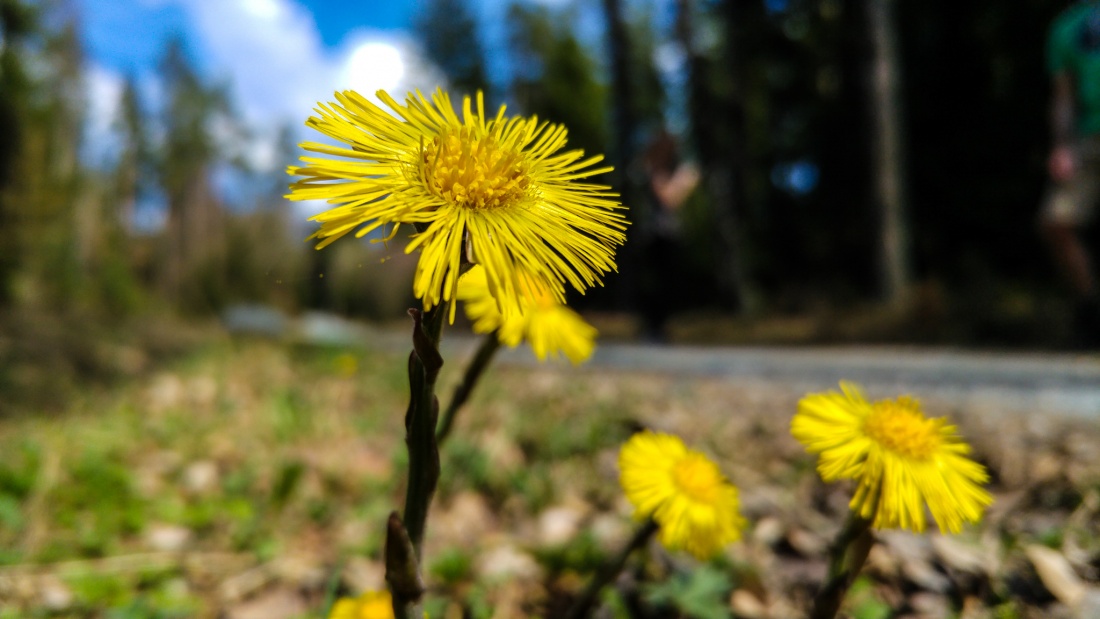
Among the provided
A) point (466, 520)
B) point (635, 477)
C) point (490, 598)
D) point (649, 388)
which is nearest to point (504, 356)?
point (649, 388)

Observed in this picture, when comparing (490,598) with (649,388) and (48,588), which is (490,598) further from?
(649,388)

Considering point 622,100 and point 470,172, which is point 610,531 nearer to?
point 470,172

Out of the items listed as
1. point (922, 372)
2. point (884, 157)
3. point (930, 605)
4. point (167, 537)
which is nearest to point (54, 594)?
point (167, 537)

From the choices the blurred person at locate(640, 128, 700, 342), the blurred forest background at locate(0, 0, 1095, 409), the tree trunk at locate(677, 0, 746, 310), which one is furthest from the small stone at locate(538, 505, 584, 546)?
the tree trunk at locate(677, 0, 746, 310)

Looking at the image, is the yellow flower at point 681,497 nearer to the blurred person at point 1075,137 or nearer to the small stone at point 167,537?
the small stone at point 167,537

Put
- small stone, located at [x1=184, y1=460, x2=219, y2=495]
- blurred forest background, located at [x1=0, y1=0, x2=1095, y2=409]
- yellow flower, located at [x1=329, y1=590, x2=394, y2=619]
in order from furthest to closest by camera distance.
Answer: blurred forest background, located at [x1=0, y1=0, x2=1095, y2=409] → small stone, located at [x1=184, y1=460, x2=219, y2=495] → yellow flower, located at [x1=329, y1=590, x2=394, y2=619]

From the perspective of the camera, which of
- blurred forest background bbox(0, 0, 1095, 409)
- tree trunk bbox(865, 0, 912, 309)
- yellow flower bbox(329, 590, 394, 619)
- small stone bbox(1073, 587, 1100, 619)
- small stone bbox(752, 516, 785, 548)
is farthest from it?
tree trunk bbox(865, 0, 912, 309)

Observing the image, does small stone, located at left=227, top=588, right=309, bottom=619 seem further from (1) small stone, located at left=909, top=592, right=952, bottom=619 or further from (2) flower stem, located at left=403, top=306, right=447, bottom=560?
(1) small stone, located at left=909, top=592, right=952, bottom=619
